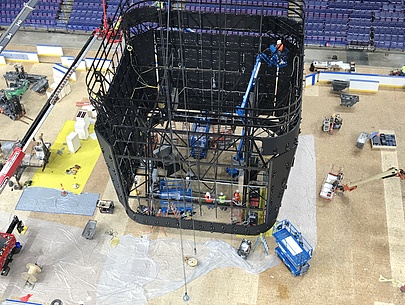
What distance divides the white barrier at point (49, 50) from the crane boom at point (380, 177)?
72.9 ft

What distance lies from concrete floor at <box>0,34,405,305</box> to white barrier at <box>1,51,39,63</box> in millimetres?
Result: 4228

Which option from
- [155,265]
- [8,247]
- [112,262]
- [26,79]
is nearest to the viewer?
[8,247]

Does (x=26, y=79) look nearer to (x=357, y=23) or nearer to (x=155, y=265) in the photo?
(x=155, y=265)

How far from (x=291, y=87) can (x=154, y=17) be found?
883 cm

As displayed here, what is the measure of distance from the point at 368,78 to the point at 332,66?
2.72 m

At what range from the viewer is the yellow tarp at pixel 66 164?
90.7 ft

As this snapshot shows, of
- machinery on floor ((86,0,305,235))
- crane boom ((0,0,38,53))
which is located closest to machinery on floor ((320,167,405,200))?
machinery on floor ((86,0,305,235))

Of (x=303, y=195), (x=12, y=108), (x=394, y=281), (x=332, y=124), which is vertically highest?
(x=12, y=108)

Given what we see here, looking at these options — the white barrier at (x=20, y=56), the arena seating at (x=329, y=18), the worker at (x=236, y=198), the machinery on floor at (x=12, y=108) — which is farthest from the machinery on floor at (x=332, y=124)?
the white barrier at (x=20, y=56)

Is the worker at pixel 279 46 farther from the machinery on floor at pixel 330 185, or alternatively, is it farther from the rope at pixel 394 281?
the rope at pixel 394 281

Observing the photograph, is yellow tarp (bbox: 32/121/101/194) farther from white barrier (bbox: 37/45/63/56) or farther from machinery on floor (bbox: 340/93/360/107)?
machinery on floor (bbox: 340/93/360/107)

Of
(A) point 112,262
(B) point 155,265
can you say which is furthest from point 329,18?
(A) point 112,262

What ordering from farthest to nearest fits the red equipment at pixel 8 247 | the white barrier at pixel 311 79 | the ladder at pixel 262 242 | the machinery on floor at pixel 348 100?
the white barrier at pixel 311 79 < the machinery on floor at pixel 348 100 < the ladder at pixel 262 242 < the red equipment at pixel 8 247

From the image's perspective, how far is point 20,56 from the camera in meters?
35.9
